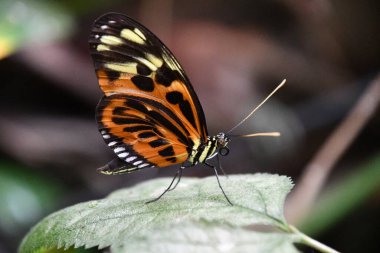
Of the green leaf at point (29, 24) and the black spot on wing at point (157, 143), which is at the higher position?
the black spot on wing at point (157, 143)

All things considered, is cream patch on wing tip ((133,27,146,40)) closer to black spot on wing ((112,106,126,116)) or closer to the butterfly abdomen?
black spot on wing ((112,106,126,116))

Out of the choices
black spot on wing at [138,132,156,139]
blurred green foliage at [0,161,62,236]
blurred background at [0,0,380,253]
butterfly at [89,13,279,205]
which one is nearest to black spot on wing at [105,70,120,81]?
butterfly at [89,13,279,205]

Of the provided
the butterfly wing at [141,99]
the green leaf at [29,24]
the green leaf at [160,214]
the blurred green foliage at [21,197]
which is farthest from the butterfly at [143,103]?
the blurred green foliage at [21,197]

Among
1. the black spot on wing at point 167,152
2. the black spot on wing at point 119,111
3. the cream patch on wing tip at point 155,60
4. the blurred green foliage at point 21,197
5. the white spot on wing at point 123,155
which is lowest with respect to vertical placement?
Answer: the blurred green foliage at point 21,197

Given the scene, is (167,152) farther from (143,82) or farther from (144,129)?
(143,82)

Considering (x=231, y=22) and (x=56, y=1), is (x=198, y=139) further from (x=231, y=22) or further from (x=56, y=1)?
(x=231, y=22)

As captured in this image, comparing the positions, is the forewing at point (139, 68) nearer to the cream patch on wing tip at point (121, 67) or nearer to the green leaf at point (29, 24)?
the cream patch on wing tip at point (121, 67)

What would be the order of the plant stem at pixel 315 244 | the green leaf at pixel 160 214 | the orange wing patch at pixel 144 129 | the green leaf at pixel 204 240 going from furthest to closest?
1. the orange wing patch at pixel 144 129
2. the green leaf at pixel 160 214
3. the plant stem at pixel 315 244
4. the green leaf at pixel 204 240
